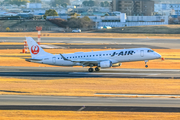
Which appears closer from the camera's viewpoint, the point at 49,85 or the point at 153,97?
the point at 153,97

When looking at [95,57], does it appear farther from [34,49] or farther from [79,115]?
[79,115]

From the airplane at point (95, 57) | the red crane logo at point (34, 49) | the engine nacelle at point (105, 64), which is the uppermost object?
the red crane logo at point (34, 49)

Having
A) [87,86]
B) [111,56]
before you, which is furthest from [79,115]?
[111,56]

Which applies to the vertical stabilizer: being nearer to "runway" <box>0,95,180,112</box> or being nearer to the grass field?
"runway" <box>0,95,180,112</box>

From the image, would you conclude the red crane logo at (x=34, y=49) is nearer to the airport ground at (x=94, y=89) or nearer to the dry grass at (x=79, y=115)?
the airport ground at (x=94, y=89)

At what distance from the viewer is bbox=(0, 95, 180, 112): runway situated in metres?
32.0

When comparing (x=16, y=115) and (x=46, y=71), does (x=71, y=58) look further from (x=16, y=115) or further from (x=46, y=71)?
(x=16, y=115)

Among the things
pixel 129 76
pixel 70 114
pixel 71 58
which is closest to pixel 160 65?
pixel 129 76

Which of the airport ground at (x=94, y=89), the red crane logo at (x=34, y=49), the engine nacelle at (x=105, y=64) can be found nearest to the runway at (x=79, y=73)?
the airport ground at (x=94, y=89)

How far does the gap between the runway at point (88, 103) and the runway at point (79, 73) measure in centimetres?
1528

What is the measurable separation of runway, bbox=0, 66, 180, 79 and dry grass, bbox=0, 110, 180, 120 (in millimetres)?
20836

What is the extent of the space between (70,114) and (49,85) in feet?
50.2

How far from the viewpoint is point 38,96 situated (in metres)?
37.5

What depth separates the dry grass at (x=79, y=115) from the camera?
29.2 meters
